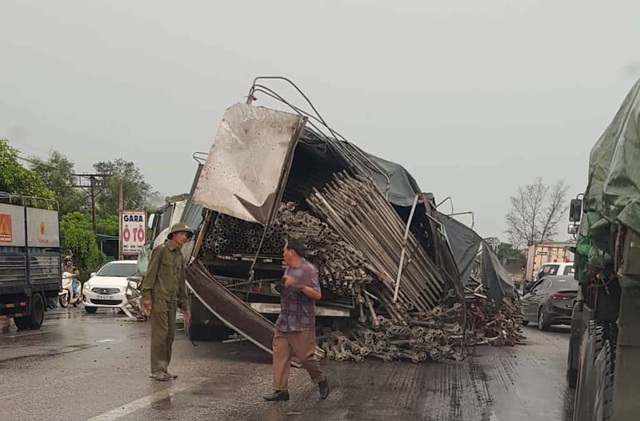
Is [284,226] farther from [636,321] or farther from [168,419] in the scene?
[636,321]

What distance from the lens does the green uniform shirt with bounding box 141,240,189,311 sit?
29.3ft

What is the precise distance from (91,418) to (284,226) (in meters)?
4.52

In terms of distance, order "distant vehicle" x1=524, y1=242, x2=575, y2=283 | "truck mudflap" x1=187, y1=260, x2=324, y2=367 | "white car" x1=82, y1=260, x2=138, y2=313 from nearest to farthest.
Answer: "truck mudflap" x1=187, y1=260, x2=324, y2=367 → "white car" x1=82, y1=260, x2=138, y2=313 → "distant vehicle" x1=524, y1=242, x2=575, y2=283

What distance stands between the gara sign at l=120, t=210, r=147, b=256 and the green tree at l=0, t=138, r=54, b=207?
137 inches

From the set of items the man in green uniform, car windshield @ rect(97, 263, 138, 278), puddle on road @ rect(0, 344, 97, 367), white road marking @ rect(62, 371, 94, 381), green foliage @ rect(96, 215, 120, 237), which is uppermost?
the man in green uniform

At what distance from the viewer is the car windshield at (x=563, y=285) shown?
1814 cm

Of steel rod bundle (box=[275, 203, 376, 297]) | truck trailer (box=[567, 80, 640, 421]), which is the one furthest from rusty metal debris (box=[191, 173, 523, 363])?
truck trailer (box=[567, 80, 640, 421])

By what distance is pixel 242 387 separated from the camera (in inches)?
340

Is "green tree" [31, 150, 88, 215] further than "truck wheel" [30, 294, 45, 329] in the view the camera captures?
Yes

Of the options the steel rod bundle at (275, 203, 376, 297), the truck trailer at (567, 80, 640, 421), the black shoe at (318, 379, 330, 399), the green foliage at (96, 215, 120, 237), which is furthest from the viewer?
the green foliage at (96, 215, 120, 237)

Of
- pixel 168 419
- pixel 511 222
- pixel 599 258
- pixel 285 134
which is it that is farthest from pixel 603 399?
pixel 511 222

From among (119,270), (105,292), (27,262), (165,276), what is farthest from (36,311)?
(165,276)

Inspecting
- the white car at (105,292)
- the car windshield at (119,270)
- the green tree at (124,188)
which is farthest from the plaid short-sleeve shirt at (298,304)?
the green tree at (124,188)

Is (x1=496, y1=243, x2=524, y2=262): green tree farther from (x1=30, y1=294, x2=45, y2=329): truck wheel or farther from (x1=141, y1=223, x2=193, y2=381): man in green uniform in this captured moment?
(x1=141, y1=223, x2=193, y2=381): man in green uniform
